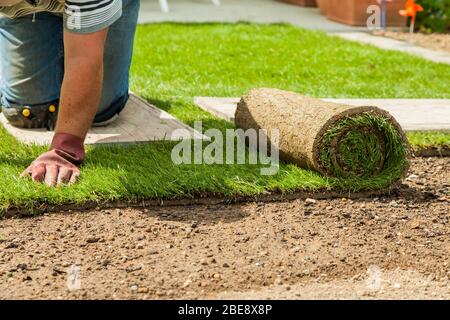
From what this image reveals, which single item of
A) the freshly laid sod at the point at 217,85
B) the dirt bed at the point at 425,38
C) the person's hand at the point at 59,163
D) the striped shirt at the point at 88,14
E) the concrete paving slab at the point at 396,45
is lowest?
the dirt bed at the point at 425,38

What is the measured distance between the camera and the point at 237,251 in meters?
3.39

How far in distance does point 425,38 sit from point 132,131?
451 cm

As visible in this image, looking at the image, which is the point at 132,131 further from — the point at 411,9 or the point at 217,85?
the point at 411,9

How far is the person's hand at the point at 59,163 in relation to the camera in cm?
395

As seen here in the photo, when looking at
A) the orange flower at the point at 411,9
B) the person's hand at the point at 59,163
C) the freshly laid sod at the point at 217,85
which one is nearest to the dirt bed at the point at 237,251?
the freshly laid sod at the point at 217,85

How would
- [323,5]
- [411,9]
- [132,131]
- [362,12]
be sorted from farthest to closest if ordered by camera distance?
[323,5], [362,12], [411,9], [132,131]

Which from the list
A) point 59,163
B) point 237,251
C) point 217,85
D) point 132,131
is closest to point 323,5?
point 217,85

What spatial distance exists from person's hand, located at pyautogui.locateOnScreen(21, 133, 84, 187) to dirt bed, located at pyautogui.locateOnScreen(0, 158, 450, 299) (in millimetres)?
259

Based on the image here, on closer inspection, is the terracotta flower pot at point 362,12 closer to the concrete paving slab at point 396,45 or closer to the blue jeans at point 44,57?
the concrete paving slab at point 396,45

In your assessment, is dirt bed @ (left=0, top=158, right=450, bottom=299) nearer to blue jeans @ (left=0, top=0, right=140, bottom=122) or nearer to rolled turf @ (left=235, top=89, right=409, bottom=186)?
rolled turf @ (left=235, top=89, right=409, bottom=186)

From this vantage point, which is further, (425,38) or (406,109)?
(425,38)

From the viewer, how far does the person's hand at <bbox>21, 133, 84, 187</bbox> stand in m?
3.95

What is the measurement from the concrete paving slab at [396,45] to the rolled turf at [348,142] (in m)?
3.43

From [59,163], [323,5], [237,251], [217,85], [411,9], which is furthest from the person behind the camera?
[323,5]
